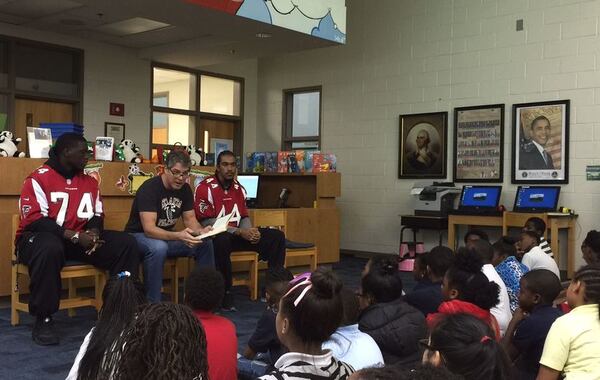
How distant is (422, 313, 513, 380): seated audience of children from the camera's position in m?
1.33

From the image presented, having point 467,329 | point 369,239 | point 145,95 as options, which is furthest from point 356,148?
point 467,329

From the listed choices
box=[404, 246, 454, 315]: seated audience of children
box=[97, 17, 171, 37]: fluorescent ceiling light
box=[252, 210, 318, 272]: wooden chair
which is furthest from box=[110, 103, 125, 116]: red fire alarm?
box=[404, 246, 454, 315]: seated audience of children

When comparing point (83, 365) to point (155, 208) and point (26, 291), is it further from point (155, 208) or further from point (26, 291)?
point (26, 291)

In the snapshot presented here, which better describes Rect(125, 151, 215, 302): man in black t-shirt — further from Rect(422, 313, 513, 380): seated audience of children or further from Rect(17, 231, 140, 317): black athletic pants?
Rect(422, 313, 513, 380): seated audience of children

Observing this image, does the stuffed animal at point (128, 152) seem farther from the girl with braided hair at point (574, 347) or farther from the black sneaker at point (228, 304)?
the girl with braided hair at point (574, 347)

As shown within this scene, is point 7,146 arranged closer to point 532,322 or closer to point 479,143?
point 532,322

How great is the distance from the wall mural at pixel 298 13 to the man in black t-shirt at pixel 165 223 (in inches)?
77.0

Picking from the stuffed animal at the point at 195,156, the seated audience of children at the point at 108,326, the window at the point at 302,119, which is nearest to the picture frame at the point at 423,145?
the window at the point at 302,119

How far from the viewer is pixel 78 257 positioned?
388 cm

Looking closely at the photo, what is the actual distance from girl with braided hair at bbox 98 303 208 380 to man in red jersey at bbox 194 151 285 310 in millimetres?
3619

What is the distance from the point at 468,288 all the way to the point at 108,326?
59.3 inches

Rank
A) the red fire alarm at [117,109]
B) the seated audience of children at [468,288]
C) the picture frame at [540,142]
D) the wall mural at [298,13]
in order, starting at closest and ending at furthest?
the seated audience of children at [468,288], the wall mural at [298,13], the picture frame at [540,142], the red fire alarm at [117,109]

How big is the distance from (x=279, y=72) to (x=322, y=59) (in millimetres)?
837

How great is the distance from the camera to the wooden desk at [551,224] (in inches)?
248
